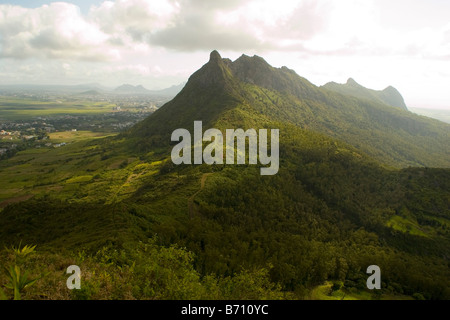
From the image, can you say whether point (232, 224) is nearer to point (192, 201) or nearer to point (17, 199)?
point (192, 201)

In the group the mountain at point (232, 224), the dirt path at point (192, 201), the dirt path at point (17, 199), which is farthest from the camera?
the dirt path at point (17, 199)

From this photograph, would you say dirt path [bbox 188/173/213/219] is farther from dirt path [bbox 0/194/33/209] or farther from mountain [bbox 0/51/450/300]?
dirt path [bbox 0/194/33/209]

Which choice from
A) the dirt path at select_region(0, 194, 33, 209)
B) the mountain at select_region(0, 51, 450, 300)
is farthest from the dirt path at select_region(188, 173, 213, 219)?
the dirt path at select_region(0, 194, 33, 209)

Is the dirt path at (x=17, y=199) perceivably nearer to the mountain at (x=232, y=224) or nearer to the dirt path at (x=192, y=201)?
the mountain at (x=232, y=224)

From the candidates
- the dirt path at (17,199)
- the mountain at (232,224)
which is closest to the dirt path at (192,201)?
the mountain at (232,224)
